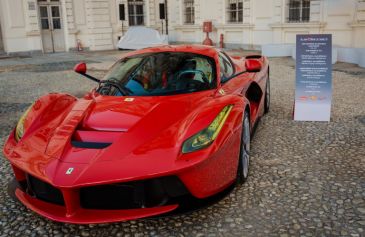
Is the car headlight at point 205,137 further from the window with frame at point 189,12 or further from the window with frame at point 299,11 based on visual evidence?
the window with frame at point 189,12

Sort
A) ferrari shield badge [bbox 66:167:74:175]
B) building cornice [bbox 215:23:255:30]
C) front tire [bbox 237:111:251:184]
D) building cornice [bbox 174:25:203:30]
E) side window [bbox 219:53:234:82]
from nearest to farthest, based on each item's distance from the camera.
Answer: ferrari shield badge [bbox 66:167:74:175], front tire [bbox 237:111:251:184], side window [bbox 219:53:234:82], building cornice [bbox 215:23:255:30], building cornice [bbox 174:25:203:30]

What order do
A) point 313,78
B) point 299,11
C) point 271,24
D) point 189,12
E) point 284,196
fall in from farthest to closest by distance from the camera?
point 189,12, point 271,24, point 299,11, point 313,78, point 284,196

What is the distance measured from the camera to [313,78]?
5852 mm

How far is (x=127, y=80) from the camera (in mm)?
4141

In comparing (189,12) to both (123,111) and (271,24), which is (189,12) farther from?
(123,111)

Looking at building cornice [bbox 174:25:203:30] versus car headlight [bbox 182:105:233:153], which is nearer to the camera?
car headlight [bbox 182:105:233:153]

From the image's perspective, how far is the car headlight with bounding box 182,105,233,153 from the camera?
2.93 m

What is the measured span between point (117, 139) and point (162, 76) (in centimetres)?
119

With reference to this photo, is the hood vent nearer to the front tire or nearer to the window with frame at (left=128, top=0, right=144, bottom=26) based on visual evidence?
the front tire

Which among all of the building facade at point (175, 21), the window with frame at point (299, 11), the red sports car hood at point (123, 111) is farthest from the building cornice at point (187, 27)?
the red sports car hood at point (123, 111)

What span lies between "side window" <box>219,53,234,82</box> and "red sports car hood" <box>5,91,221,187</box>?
57 cm

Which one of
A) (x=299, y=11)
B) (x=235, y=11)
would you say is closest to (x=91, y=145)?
(x=299, y=11)

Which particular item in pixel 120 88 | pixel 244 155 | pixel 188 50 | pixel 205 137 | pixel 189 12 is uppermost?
pixel 189 12

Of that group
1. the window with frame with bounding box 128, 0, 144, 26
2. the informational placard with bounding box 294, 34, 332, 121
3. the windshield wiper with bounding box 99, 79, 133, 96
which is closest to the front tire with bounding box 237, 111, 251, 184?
the windshield wiper with bounding box 99, 79, 133, 96
